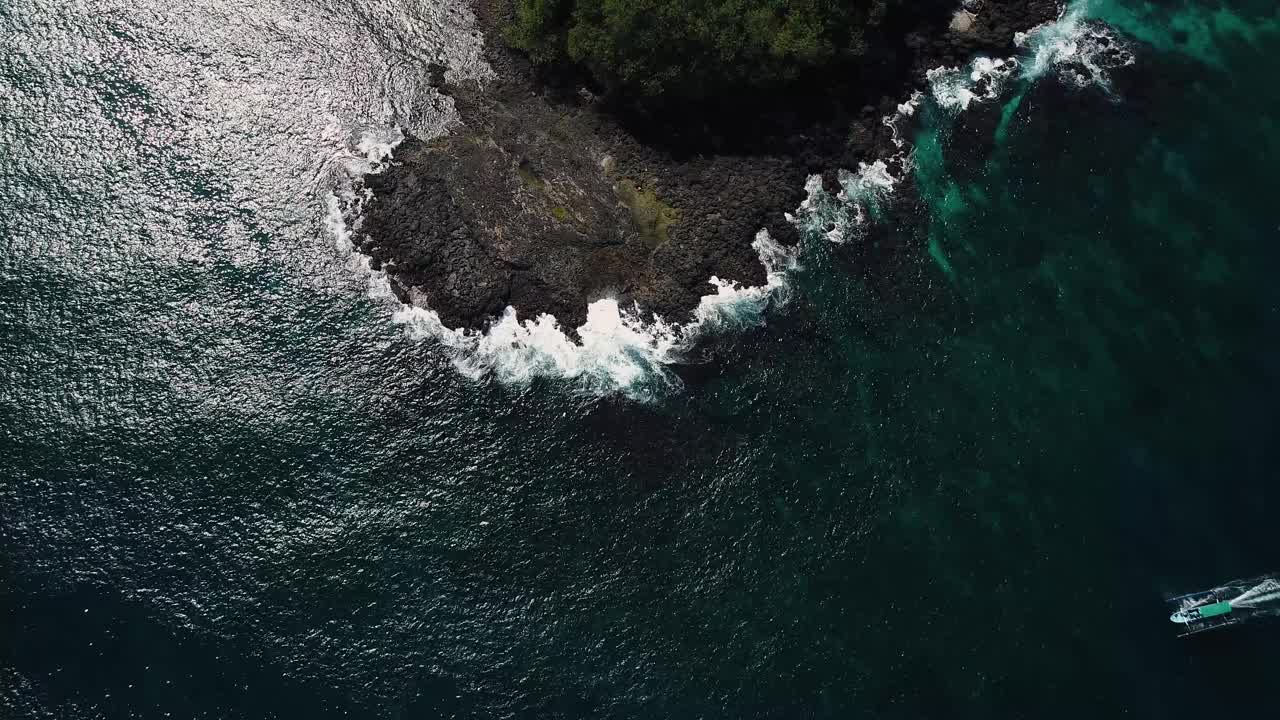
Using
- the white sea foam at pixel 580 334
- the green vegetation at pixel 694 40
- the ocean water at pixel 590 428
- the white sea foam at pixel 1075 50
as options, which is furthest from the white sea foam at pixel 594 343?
the white sea foam at pixel 1075 50

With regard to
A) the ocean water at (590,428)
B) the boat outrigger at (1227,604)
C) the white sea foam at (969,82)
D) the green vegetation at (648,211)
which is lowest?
the boat outrigger at (1227,604)

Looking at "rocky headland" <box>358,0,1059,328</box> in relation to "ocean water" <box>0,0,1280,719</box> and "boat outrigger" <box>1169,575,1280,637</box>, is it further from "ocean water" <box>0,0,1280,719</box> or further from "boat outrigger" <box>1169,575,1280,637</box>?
"boat outrigger" <box>1169,575,1280,637</box>

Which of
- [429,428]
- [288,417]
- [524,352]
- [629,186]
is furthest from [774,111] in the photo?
[288,417]

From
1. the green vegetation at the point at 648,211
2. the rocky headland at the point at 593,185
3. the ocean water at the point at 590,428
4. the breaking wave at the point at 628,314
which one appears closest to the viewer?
the ocean water at the point at 590,428

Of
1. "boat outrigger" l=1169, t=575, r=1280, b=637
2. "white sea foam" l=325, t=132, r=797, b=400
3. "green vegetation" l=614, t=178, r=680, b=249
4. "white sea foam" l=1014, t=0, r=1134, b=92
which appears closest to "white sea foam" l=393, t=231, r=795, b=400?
"white sea foam" l=325, t=132, r=797, b=400

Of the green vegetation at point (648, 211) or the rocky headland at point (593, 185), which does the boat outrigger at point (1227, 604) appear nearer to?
the rocky headland at point (593, 185)

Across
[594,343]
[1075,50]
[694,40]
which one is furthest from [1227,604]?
[694,40]

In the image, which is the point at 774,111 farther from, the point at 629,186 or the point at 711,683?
the point at 711,683

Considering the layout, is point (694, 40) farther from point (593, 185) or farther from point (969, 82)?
point (969, 82)
